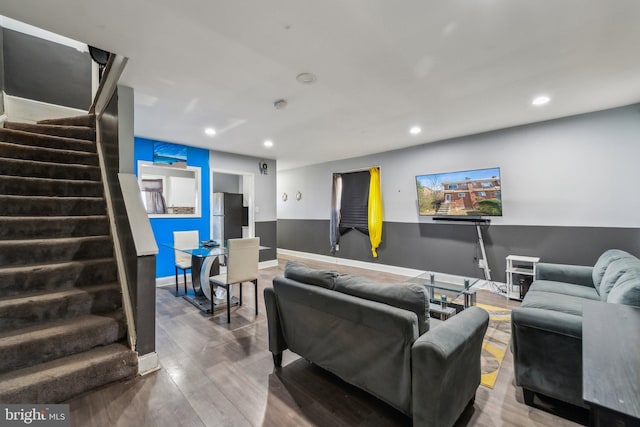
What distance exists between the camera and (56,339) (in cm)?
193

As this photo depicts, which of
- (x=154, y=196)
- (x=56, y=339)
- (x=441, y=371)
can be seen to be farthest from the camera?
(x=154, y=196)

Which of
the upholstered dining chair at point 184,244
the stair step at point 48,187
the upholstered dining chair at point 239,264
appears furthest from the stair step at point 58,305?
the upholstered dining chair at point 184,244

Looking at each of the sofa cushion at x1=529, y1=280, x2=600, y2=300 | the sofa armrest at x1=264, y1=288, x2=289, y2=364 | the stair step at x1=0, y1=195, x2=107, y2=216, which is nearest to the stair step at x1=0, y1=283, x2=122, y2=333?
the stair step at x1=0, y1=195, x2=107, y2=216

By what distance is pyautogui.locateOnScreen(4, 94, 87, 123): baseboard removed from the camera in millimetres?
3805

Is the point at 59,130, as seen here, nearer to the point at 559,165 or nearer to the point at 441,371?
the point at 441,371

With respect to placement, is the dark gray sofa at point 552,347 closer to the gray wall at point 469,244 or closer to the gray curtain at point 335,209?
the gray wall at point 469,244

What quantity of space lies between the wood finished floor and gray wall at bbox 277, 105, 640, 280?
240cm

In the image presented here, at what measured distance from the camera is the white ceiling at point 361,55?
5.58 feet

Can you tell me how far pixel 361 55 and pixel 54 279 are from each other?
124 inches

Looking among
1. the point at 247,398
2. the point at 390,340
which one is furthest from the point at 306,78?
the point at 247,398

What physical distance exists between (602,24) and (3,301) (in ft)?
15.4

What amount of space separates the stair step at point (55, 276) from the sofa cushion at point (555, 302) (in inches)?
150

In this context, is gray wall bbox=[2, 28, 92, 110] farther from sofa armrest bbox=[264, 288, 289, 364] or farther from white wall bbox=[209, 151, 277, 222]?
sofa armrest bbox=[264, 288, 289, 364]

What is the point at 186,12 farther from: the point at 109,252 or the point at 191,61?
A: the point at 109,252
